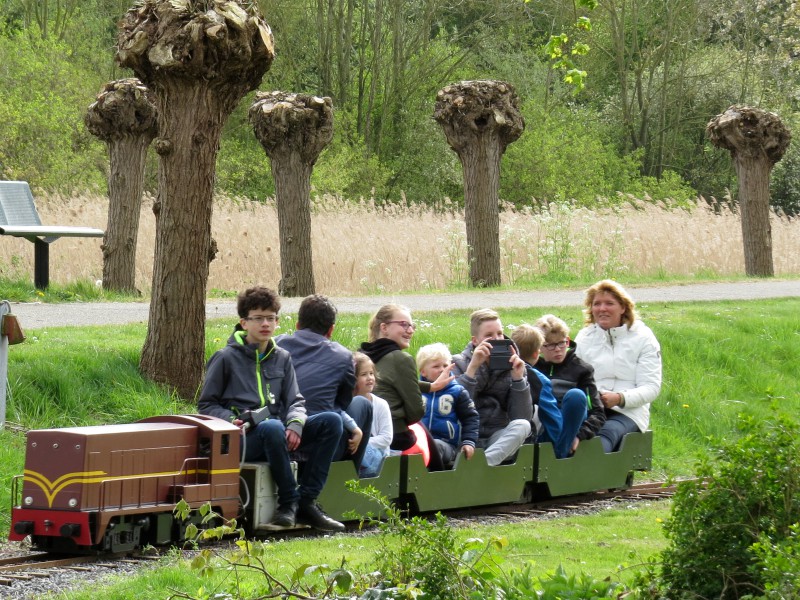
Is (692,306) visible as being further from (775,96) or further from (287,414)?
(775,96)

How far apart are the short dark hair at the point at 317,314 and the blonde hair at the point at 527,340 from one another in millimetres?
1860

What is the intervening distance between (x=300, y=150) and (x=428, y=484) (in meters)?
8.89

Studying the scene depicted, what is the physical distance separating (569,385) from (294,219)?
7727 millimetres

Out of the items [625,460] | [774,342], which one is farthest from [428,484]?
[774,342]

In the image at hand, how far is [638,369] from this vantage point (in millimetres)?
11180

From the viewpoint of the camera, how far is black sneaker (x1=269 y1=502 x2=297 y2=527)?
27.3 feet

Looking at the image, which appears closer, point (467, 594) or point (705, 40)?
point (467, 594)

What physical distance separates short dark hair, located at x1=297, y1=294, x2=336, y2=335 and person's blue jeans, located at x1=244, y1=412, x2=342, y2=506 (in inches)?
27.9

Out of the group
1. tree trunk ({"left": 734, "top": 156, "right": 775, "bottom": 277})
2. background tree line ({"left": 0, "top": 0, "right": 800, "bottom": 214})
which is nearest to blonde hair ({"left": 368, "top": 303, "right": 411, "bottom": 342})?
tree trunk ({"left": 734, "top": 156, "right": 775, "bottom": 277})

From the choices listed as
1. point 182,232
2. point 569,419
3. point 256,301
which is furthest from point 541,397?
point 182,232

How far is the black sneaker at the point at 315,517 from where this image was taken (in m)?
8.45

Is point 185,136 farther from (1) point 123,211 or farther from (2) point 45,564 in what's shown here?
(1) point 123,211

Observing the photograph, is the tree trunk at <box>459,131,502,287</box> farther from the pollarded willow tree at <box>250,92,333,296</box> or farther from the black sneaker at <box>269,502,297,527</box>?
the black sneaker at <box>269,502,297,527</box>

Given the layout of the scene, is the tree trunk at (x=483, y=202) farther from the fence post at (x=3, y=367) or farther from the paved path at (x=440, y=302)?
the fence post at (x=3, y=367)
